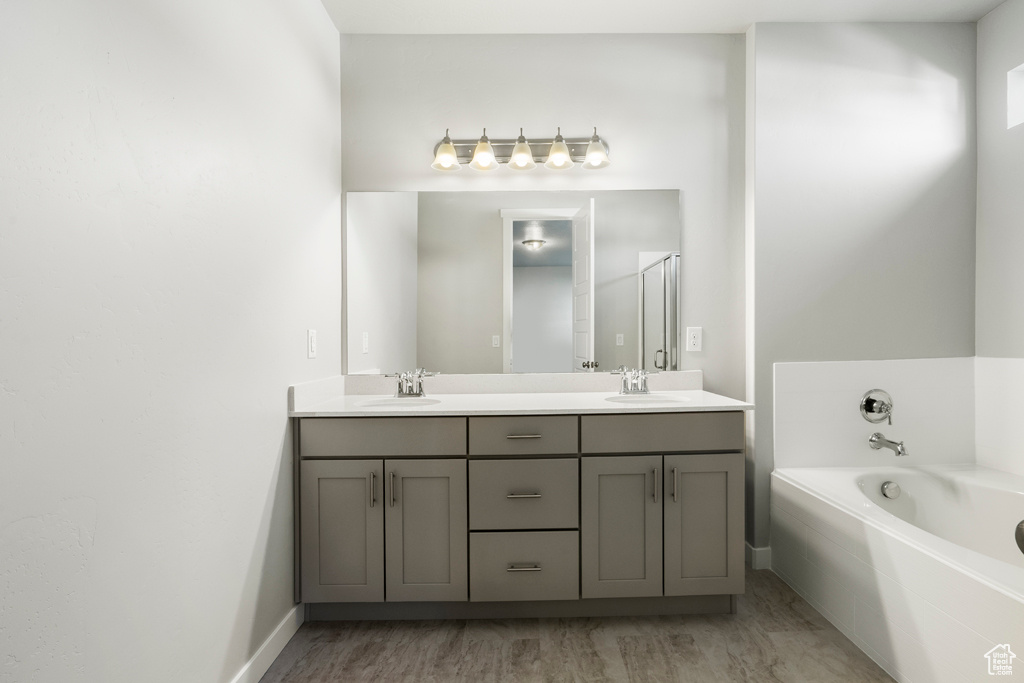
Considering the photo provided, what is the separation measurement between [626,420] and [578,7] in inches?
69.9

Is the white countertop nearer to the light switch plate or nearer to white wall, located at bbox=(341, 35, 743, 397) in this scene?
the light switch plate

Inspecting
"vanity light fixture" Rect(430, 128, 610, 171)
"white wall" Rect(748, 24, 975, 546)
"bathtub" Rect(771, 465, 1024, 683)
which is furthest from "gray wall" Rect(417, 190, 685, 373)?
"bathtub" Rect(771, 465, 1024, 683)

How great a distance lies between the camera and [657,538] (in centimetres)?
207

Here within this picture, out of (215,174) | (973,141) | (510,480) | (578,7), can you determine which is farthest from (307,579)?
(973,141)

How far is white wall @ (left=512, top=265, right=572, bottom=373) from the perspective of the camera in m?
2.60

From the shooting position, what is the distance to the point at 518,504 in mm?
2061

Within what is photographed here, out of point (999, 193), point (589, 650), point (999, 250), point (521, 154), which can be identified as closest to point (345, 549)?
point (589, 650)

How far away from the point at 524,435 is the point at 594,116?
1.56 m

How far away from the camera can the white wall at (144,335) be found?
93 cm

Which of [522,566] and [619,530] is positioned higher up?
[619,530]

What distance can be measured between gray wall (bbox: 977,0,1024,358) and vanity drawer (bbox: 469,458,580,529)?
2013mm

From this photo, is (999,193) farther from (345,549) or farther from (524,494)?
(345,549)

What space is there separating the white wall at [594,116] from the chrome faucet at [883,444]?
0.61 meters

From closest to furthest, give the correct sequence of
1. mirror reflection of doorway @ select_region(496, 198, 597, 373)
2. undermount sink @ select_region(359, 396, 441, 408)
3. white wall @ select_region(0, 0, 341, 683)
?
white wall @ select_region(0, 0, 341, 683) → undermount sink @ select_region(359, 396, 441, 408) → mirror reflection of doorway @ select_region(496, 198, 597, 373)
